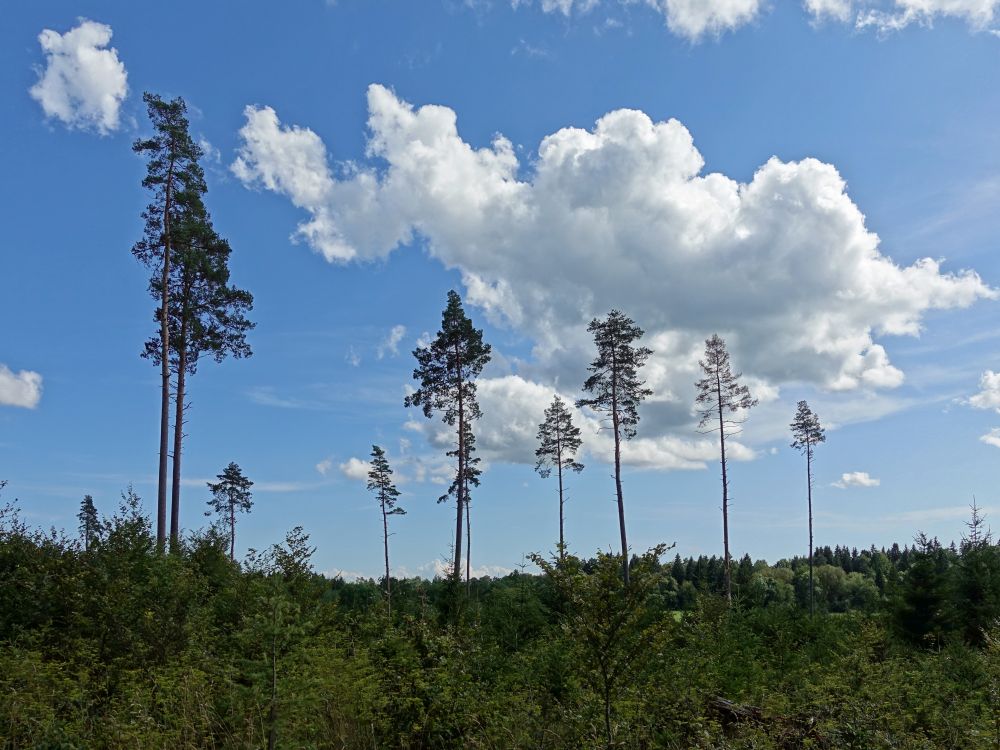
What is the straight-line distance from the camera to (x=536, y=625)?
18953mm

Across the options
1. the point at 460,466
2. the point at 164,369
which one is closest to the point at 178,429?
the point at 164,369

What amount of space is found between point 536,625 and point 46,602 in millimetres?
11997

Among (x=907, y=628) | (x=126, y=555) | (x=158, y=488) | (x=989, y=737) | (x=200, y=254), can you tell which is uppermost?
(x=200, y=254)

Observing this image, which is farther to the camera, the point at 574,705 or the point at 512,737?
the point at 574,705

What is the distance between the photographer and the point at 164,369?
2028 centimetres

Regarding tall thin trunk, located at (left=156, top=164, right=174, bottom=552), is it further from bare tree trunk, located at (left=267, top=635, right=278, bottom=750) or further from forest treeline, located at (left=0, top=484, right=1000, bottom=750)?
bare tree trunk, located at (left=267, top=635, right=278, bottom=750)

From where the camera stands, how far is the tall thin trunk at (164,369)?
63.3 feet

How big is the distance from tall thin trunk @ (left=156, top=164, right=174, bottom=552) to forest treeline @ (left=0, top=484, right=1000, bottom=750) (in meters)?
4.04

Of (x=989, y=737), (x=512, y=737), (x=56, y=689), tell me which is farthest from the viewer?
(x=56, y=689)

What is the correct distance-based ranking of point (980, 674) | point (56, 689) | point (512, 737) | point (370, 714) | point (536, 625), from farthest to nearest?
point (536, 625) < point (980, 674) < point (56, 689) < point (370, 714) < point (512, 737)

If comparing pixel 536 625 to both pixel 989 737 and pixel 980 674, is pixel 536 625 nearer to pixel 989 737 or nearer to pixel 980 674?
pixel 980 674

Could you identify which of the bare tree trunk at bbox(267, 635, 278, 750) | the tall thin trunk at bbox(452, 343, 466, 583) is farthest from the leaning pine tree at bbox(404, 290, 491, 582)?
the bare tree trunk at bbox(267, 635, 278, 750)

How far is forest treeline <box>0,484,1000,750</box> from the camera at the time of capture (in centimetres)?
681

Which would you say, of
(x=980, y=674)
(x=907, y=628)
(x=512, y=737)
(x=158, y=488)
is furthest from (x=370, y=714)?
(x=907, y=628)
